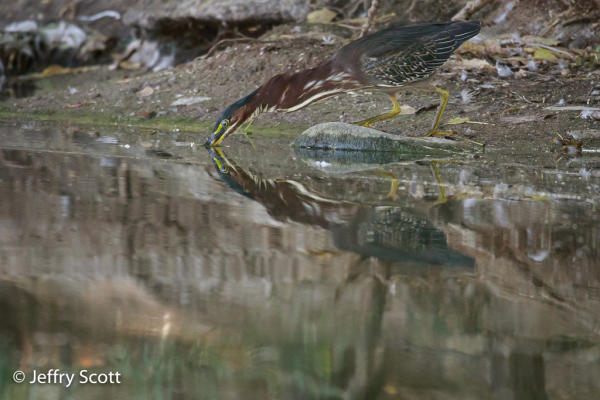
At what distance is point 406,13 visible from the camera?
26.8 ft

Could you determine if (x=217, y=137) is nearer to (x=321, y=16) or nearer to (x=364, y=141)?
(x=364, y=141)

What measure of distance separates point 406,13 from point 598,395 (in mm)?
7570

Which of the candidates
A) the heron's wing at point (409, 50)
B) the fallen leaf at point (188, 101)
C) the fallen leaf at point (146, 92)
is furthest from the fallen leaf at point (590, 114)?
the fallen leaf at point (146, 92)

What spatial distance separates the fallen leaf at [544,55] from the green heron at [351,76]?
2.05 m

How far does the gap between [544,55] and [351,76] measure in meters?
2.81

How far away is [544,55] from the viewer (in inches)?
252

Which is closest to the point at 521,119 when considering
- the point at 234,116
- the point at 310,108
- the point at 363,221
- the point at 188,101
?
the point at 310,108

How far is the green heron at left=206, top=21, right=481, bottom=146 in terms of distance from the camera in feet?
15.3

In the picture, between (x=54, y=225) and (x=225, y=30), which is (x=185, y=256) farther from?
(x=225, y=30)

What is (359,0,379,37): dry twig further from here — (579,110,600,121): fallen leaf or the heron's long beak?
the heron's long beak

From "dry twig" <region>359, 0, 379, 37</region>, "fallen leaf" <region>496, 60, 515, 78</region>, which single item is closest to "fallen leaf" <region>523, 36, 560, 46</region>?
"fallen leaf" <region>496, 60, 515, 78</region>

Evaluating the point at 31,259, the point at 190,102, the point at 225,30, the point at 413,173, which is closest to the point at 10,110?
the point at 190,102

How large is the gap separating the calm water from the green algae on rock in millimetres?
1287

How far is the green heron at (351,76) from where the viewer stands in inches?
184
